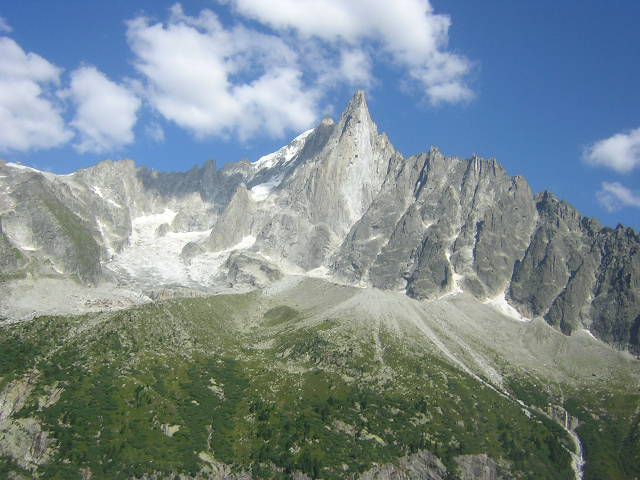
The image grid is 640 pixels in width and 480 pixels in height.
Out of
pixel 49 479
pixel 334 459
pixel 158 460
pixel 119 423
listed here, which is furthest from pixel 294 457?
pixel 49 479

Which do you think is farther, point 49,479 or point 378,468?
point 378,468

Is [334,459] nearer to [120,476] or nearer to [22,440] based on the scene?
[120,476]

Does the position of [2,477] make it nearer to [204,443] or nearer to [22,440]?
[22,440]

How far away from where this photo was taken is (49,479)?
16788 cm

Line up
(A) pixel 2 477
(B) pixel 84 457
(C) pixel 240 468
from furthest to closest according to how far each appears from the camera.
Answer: (C) pixel 240 468 < (B) pixel 84 457 < (A) pixel 2 477

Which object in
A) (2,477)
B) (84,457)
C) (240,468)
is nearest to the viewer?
(2,477)

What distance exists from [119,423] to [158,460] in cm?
1803

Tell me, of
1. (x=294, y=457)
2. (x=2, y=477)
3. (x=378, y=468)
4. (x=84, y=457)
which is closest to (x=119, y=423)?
(x=84, y=457)

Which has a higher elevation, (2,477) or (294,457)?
(294,457)

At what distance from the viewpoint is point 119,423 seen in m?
193

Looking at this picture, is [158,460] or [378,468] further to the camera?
[378,468]

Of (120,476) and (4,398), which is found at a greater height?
(4,398)

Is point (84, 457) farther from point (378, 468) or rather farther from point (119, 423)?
point (378, 468)

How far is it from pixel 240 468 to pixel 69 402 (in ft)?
175
